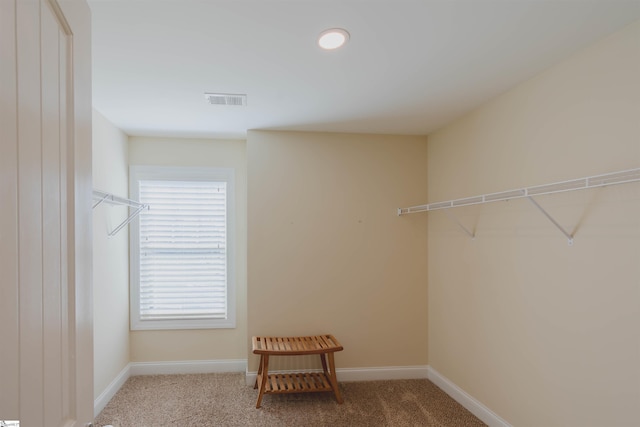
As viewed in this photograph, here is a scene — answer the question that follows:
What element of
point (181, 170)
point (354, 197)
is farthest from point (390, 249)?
point (181, 170)

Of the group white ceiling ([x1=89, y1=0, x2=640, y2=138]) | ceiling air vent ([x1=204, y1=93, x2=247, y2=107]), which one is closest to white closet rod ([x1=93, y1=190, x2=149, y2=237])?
white ceiling ([x1=89, y1=0, x2=640, y2=138])

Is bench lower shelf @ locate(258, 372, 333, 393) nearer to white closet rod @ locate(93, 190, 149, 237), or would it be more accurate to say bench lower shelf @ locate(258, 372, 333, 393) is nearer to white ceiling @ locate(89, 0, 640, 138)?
white closet rod @ locate(93, 190, 149, 237)

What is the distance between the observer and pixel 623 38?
171 cm

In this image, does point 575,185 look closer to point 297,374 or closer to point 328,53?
point 328,53

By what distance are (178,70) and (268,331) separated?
2.28m

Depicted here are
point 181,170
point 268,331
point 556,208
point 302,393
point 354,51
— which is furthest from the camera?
point 181,170

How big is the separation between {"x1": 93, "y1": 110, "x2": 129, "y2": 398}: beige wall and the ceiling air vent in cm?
98

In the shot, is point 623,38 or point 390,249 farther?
point 390,249

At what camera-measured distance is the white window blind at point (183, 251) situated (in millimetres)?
3582

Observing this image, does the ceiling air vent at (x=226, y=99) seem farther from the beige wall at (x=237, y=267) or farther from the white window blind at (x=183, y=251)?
the white window blind at (x=183, y=251)

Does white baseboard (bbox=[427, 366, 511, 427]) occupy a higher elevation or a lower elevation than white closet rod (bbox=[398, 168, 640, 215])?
lower

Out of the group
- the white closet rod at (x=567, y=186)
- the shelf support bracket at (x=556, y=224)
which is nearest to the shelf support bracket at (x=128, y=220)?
the white closet rod at (x=567, y=186)

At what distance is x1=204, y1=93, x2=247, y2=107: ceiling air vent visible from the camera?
2.49 meters

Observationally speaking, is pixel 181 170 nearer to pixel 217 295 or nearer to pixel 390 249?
pixel 217 295
